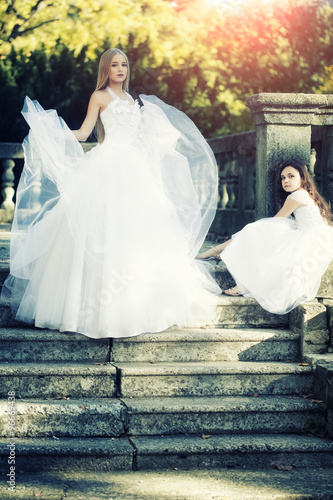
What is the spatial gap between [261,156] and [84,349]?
2.32m

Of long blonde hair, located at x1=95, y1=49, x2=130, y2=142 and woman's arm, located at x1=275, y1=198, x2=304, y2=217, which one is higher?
long blonde hair, located at x1=95, y1=49, x2=130, y2=142

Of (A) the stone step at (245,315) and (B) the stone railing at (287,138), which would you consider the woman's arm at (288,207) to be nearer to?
(B) the stone railing at (287,138)

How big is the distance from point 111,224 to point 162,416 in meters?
1.41

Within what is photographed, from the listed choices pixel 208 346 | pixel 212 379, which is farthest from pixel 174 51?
pixel 212 379

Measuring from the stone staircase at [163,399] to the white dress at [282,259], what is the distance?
0.17 meters

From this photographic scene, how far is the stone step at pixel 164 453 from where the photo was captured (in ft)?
14.5

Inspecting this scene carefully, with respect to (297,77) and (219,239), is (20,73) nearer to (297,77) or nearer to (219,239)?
(219,239)

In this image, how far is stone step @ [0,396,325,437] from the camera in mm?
4637

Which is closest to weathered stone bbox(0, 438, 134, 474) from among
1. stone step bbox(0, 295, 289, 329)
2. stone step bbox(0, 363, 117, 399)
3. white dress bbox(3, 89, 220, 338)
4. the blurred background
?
stone step bbox(0, 363, 117, 399)

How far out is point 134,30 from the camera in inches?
763

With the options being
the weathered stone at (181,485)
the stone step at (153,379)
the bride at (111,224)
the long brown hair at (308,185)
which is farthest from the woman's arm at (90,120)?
the weathered stone at (181,485)

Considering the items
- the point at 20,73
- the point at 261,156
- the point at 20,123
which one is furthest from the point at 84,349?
the point at 20,73

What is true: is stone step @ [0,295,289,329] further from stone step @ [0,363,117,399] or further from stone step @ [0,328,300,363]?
stone step @ [0,363,117,399]

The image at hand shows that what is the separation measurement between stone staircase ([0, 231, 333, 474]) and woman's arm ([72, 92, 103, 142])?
1.44m
